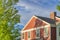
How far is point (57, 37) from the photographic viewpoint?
42750mm

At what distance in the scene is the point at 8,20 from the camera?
37.7 metres

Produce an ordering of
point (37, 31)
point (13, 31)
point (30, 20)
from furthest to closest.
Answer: point (30, 20) < point (37, 31) < point (13, 31)

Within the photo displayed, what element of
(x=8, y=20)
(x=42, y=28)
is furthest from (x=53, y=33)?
(x=8, y=20)

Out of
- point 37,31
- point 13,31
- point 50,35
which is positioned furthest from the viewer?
point 37,31

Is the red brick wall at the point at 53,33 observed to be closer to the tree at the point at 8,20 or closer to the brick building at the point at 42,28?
the brick building at the point at 42,28

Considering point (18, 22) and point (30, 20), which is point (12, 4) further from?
point (30, 20)

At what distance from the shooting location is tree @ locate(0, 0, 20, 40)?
121 feet

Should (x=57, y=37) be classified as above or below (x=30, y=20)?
below

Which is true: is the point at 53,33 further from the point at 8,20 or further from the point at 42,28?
the point at 8,20

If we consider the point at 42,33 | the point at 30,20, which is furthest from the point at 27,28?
the point at 42,33

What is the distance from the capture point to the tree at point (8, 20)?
121 ft

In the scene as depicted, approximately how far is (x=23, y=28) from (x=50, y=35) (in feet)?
33.8

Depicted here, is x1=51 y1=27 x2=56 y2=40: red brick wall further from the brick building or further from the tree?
the tree

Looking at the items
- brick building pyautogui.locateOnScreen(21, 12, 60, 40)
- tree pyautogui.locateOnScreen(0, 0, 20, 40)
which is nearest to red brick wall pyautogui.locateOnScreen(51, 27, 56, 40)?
brick building pyautogui.locateOnScreen(21, 12, 60, 40)
